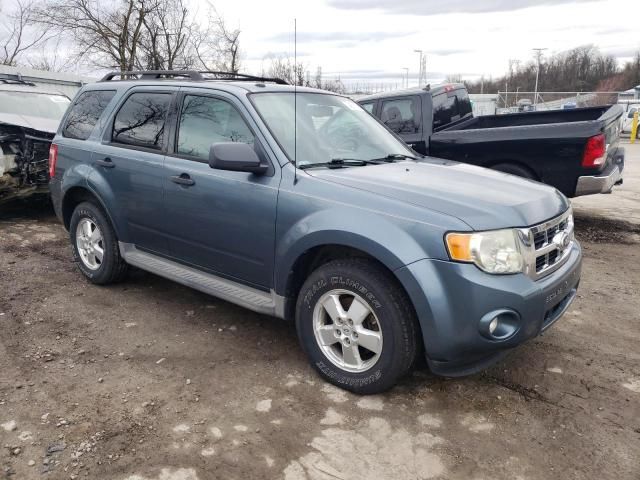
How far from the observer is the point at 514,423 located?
291 cm

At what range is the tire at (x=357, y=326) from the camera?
291 centimetres

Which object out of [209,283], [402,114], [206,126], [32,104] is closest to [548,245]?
[209,283]

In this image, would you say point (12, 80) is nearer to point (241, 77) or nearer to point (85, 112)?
point (85, 112)

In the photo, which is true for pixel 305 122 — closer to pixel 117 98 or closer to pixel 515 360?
pixel 117 98

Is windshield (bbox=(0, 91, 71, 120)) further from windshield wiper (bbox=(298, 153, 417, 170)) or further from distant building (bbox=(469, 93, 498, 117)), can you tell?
distant building (bbox=(469, 93, 498, 117))

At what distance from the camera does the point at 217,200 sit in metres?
3.62

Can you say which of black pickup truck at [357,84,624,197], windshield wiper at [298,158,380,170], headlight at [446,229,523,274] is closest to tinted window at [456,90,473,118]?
black pickup truck at [357,84,624,197]

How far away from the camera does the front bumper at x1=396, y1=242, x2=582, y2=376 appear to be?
8.93 ft

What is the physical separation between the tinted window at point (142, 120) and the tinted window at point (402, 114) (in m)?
4.22

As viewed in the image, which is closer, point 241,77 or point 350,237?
point 350,237

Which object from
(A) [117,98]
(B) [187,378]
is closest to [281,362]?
(B) [187,378]

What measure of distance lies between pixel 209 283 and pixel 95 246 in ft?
5.20

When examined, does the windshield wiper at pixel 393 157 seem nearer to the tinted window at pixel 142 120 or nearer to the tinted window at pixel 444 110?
the tinted window at pixel 142 120

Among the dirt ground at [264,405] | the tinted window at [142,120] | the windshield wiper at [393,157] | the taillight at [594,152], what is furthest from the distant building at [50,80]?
the windshield wiper at [393,157]
